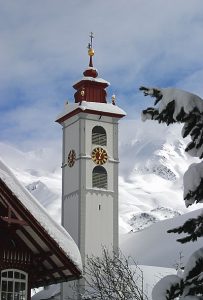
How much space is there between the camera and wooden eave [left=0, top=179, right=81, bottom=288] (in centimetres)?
1255

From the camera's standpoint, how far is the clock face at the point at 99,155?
7481 centimetres

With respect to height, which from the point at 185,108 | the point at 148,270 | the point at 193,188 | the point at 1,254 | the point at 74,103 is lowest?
the point at 193,188

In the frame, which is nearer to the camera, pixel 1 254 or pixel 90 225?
pixel 1 254

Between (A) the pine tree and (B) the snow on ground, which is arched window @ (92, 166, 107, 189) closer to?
(B) the snow on ground

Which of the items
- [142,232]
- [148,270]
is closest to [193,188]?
[148,270]

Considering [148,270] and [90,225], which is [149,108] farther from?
[90,225]

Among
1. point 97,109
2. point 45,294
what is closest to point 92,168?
point 97,109

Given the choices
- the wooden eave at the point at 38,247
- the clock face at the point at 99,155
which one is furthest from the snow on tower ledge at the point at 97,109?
the wooden eave at the point at 38,247

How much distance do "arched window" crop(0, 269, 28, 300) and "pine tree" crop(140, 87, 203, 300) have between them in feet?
25.7

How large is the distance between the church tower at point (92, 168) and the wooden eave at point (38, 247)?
57936mm

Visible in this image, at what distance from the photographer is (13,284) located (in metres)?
13.4

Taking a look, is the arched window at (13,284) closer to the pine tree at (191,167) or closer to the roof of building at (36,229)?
the roof of building at (36,229)

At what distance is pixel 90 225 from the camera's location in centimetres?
7281

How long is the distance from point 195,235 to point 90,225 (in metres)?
67.3
